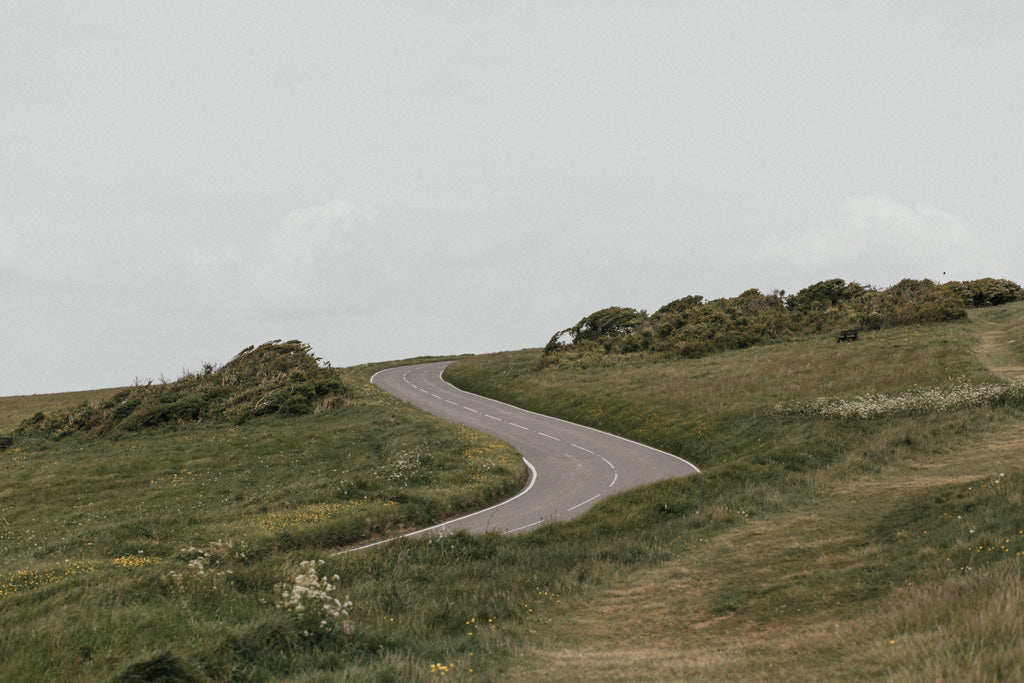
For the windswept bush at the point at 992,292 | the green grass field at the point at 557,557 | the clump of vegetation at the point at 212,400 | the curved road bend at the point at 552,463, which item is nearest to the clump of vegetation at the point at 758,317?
the windswept bush at the point at 992,292

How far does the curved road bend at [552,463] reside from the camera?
23.4 m

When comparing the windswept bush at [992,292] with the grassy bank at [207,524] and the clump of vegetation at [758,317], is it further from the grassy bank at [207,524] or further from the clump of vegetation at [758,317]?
the grassy bank at [207,524]

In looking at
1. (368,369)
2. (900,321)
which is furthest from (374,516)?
(368,369)

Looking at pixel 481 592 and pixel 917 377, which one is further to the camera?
pixel 917 377

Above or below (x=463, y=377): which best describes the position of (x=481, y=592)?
below

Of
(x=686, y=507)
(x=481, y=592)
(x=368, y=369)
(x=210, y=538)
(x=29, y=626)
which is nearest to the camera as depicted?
(x=29, y=626)

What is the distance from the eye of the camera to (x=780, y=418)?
1244 inches

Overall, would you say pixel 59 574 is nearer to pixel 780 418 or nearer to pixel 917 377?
pixel 780 418

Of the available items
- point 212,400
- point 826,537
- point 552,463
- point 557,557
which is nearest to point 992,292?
point 552,463

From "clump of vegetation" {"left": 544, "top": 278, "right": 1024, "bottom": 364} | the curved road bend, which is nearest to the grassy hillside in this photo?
the curved road bend

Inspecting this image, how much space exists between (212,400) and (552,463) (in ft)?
97.0

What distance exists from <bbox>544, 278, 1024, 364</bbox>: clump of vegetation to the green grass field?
19230 mm

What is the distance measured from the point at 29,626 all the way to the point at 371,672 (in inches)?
201

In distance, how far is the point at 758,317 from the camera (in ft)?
201
